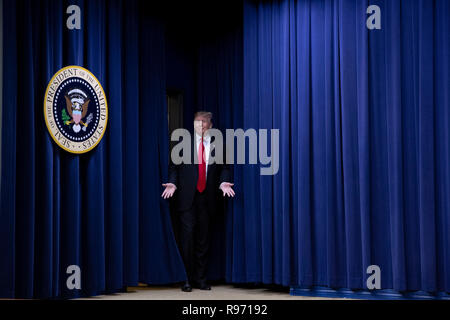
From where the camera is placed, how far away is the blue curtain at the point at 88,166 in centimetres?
368

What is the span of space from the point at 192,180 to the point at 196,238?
0.57m

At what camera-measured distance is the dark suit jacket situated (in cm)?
475

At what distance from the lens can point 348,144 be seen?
4098 millimetres

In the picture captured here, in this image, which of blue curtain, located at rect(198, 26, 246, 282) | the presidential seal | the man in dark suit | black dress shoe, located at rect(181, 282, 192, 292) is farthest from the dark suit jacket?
the presidential seal

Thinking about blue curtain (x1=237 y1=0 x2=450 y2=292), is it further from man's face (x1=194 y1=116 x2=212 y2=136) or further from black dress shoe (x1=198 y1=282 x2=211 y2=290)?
man's face (x1=194 y1=116 x2=212 y2=136)

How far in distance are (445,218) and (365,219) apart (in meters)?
0.58

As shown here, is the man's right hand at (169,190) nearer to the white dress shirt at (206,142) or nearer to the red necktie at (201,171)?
the red necktie at (201,171)

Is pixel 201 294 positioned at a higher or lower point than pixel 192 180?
lower

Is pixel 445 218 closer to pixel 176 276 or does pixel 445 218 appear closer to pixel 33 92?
pixel 176 276

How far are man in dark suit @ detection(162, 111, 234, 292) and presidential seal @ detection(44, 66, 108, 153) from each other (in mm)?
905

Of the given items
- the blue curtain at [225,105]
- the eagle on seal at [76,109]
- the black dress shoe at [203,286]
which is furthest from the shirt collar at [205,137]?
the black dress shoe at [203,286]

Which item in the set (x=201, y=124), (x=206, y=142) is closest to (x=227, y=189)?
(x=206, y=142)

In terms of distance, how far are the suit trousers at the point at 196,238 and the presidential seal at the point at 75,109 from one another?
44.3 inches

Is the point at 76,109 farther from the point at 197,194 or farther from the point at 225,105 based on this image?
the point at 225,105
